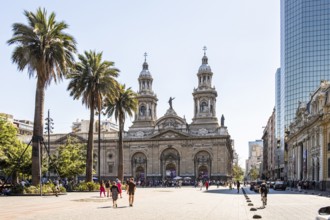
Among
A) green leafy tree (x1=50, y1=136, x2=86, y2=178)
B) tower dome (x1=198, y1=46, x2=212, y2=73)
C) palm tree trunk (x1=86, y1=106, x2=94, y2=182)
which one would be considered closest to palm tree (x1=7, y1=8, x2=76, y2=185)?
palm tree trunk (x1=86, y1=106, x2=94, y2=182)

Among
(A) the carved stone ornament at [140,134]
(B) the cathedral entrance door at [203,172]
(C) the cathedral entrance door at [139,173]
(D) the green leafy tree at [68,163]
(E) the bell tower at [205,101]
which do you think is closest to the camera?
(D) the green leafy tree at [68,163]

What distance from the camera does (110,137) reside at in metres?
112

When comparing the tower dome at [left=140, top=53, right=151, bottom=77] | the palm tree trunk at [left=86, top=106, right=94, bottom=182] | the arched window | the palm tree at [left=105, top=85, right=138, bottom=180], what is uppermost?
the tower dome at [left=140, top=53, right=151, bottom=77]

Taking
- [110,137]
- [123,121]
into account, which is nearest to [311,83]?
[110,137]

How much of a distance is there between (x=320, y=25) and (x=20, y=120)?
9113 cm

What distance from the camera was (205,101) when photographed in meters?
109

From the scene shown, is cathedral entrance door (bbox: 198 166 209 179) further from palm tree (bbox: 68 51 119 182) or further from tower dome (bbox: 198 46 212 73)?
palm tree (bbox: 68 51 119 182)

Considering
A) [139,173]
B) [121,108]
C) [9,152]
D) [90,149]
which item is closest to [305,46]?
[139,173]

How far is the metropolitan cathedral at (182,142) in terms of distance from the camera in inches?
4085

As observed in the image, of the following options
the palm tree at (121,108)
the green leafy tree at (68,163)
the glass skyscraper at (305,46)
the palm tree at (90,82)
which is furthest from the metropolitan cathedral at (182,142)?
the palm tree at (90,82)

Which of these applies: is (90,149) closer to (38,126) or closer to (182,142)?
(38,126)

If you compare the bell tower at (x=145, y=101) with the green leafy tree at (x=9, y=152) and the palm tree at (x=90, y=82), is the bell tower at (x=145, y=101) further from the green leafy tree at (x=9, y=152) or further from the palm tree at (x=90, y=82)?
the palm tree at (x=90, y=82)

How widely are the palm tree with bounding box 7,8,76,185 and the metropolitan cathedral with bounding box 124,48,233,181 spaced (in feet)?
213

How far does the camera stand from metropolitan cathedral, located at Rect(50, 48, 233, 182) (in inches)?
4097
